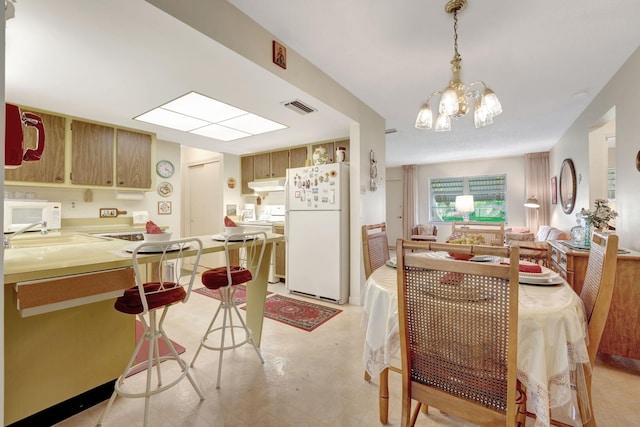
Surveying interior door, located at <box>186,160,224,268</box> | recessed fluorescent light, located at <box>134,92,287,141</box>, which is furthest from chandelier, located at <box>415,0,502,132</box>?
interior door, located at <box>186,160,224,268</box>

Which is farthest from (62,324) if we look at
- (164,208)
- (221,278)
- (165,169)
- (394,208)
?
(394,208)

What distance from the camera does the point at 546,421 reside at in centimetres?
93

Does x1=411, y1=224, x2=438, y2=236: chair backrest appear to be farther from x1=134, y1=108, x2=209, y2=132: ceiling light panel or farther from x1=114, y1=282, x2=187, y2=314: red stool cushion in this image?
x1=114, y1=282, x2=187, y2=314: red stool cushion

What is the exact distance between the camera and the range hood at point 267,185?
456 cm

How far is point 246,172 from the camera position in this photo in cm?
514

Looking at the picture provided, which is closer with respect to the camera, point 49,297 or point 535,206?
point 49,297

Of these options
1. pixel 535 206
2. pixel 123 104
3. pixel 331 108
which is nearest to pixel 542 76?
pixel 331 108

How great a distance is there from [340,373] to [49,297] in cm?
170

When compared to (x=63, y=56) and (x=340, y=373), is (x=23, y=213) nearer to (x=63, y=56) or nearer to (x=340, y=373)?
(x=63, y=56)

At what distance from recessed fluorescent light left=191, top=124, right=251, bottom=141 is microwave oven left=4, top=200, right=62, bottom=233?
1.73 m

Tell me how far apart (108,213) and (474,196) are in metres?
7.54

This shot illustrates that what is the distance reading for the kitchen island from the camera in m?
1.19

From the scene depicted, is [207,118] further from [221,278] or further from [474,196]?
[474,196]

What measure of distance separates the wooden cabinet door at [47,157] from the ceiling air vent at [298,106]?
2439 millimetres
